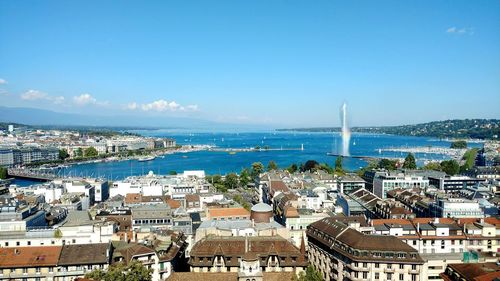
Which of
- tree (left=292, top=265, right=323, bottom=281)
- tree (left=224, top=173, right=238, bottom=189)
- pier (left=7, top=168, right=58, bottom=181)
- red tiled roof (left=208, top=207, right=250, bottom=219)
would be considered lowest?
pier (left=7, top=168, right=58, bottom=181)

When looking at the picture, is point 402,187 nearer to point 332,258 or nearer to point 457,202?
point 457,202

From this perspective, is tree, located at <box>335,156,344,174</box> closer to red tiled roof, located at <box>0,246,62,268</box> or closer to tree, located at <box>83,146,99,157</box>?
red tiled roof, located at <box>0,246,62,268</box>

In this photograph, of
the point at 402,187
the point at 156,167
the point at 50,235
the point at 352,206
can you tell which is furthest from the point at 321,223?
the point at 156,167

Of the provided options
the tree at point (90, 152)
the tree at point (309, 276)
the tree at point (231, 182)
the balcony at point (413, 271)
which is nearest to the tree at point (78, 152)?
the tree at point (90, 152)

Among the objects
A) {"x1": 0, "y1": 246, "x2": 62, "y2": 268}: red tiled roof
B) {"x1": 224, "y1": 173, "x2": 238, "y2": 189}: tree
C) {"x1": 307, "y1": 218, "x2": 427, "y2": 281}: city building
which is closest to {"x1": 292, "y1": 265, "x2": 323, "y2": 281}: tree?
{"x1": 307, "y1": 218, "x2": 427, "y2": 281}: city building

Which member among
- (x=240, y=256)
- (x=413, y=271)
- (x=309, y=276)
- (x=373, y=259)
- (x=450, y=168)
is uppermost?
(x=373, y=259)

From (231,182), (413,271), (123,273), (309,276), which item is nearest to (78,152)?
(231,182)

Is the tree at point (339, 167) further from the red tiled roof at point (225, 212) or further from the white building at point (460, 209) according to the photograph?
the red tiled roof at point (225, 212)

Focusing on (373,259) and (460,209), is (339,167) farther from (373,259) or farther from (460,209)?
(373,259)
